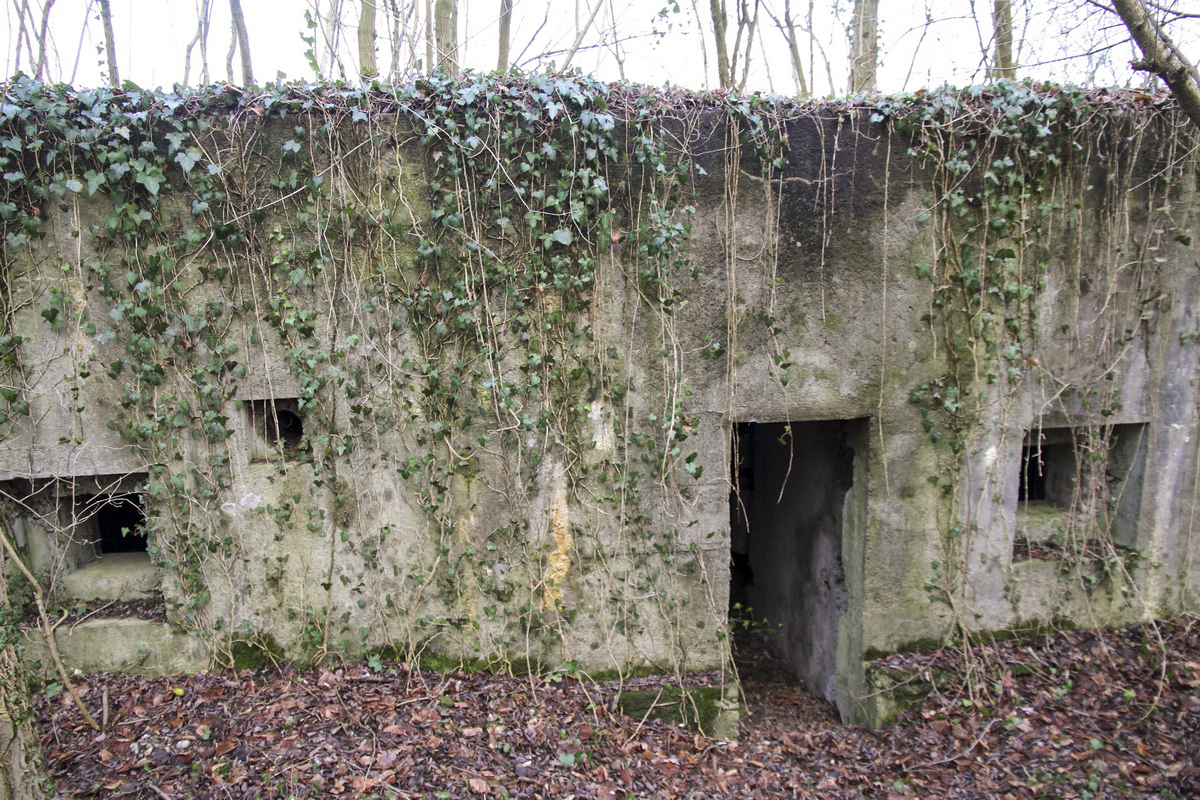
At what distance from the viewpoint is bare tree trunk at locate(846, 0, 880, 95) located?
739cm

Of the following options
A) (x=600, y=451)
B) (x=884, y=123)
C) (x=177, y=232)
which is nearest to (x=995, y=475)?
(x=884, y=123)

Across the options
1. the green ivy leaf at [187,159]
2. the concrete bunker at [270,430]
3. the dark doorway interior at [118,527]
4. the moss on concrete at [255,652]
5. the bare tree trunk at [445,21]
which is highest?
the bare tree trunk at [445,21]

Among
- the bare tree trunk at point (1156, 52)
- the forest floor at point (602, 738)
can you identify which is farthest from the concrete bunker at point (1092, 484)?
the bare tree trunk at point (1156, 52)

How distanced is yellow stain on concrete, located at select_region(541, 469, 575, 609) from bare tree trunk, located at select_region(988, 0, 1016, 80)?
5.76 m

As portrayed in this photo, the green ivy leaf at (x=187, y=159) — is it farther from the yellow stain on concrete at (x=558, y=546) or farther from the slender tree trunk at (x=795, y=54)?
the slender tree trunk at (x=795, y=54)

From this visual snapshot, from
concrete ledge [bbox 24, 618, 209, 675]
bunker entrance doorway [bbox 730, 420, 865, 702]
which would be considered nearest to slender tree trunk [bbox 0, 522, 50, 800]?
concrete ledge [bbox 24, 618, 209, 675]

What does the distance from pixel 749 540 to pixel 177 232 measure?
5365 millimetres

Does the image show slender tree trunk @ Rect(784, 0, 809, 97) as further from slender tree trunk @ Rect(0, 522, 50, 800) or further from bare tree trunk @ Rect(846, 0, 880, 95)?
slender tree trunk @ Rect(0, 522, 50, 800)

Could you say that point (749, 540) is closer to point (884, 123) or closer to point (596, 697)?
point (596, 697)

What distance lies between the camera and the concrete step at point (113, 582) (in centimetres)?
356

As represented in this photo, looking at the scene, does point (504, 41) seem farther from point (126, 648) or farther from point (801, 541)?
point (126, 648)

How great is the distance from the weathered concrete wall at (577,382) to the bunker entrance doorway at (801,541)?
0.32 meters

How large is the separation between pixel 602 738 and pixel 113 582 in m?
2.89

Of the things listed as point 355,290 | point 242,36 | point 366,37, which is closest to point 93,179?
point 355,290
